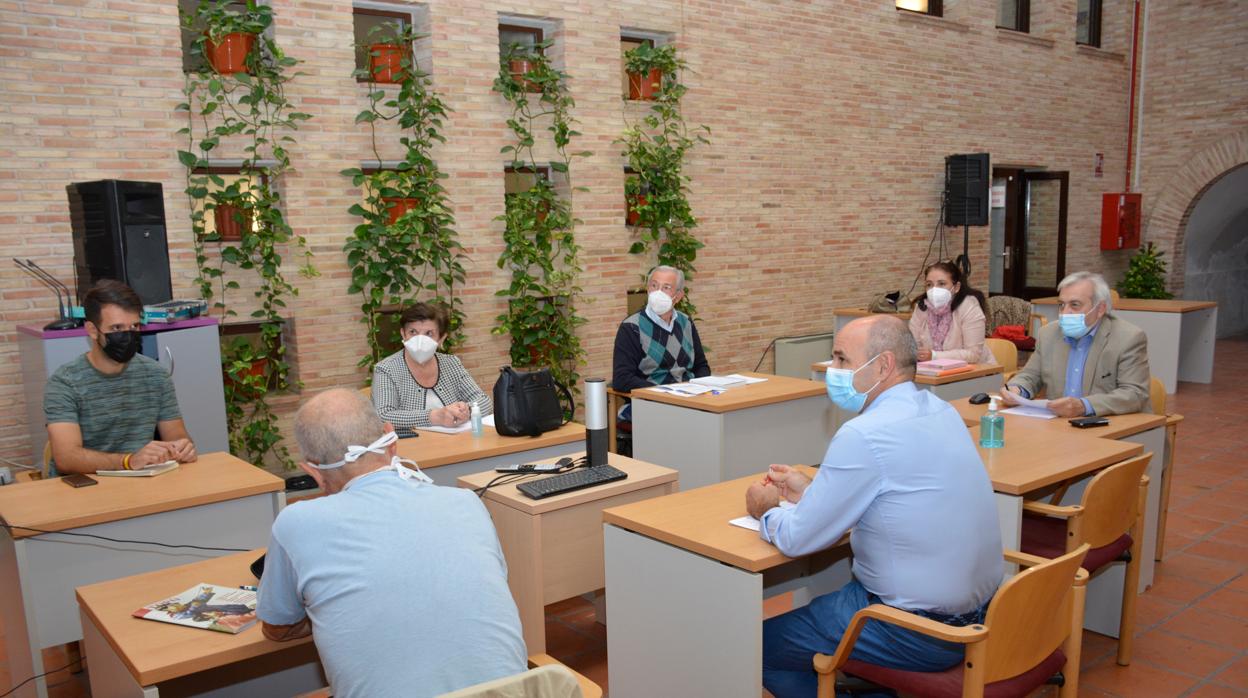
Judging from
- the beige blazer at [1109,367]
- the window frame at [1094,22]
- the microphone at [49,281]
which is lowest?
the beige blazer at [1109,367]

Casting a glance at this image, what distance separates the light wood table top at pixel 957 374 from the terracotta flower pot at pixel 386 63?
3.53m

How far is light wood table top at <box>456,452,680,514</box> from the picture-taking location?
3.14m

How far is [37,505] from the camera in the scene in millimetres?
3059

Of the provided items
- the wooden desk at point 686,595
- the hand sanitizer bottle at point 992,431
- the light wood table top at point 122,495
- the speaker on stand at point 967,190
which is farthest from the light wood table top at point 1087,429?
the speaker on stand at point 967,190

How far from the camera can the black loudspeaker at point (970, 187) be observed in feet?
32.6

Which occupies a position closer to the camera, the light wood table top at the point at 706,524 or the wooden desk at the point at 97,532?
the light wood table top at the point at 706,524

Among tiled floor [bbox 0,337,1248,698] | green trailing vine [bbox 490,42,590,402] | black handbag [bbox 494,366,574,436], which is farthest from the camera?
green trailing vine [bbox 490,42,590,402]

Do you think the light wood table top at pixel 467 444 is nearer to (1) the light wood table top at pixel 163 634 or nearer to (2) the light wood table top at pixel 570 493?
(2) the light wood table top at pixel 570 493

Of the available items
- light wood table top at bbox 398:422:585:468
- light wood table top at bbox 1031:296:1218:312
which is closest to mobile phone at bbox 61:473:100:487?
light wood table top at bbox 398:422:585:468

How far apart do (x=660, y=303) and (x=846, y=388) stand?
2.84m

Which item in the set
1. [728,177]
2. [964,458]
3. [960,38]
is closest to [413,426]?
[964,458]

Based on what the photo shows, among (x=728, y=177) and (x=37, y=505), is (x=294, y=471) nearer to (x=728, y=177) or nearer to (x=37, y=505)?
(x=37, y=505)

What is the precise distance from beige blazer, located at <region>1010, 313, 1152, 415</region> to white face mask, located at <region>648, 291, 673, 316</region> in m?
1.98

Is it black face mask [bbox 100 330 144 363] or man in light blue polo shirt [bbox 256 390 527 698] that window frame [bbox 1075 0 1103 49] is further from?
man in light blue polo shirt [bbox 256 390 527 698]
